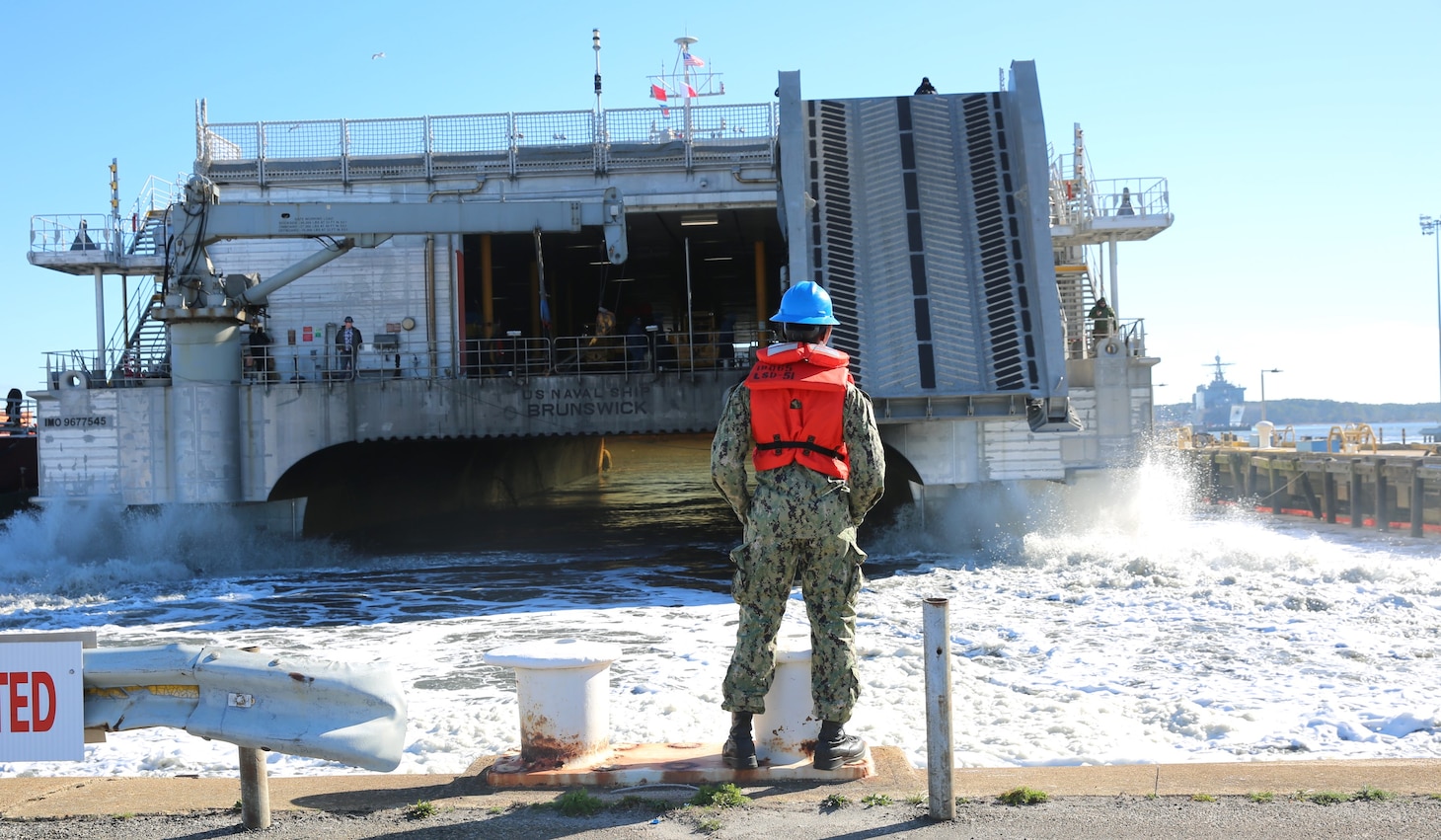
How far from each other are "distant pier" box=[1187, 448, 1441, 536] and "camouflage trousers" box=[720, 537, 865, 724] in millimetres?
22579

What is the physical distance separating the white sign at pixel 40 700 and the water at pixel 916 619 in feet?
2.28

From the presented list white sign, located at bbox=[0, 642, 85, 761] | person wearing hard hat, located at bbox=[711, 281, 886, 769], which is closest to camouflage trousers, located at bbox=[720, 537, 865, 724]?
person wearing hard hat, located at bbox=[711, 281, 886, 769]

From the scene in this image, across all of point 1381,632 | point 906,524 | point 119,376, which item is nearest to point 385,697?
point 1381,632

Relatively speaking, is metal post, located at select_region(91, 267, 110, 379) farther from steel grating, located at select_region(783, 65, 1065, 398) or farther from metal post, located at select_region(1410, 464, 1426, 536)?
metal post, located at select_region(1410, 464, 1426, 536)

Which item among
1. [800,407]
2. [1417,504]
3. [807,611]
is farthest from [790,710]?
[1417,504]

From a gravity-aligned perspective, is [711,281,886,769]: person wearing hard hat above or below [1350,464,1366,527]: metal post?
above

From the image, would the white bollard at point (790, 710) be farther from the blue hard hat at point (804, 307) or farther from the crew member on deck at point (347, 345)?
the crew member on deck at point (347, 345)

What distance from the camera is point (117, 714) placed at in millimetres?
4102

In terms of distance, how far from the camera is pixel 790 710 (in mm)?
4762

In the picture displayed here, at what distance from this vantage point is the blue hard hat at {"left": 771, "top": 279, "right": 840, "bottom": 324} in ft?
15.5

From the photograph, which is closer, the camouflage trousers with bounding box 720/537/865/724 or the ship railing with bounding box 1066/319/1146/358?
the camouflage trousers with bounding box 720/537/865/724

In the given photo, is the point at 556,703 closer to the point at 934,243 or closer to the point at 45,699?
the point at 45,699

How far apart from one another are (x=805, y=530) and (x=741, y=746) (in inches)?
35.5

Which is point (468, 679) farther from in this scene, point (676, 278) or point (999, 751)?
point (676, 278)
